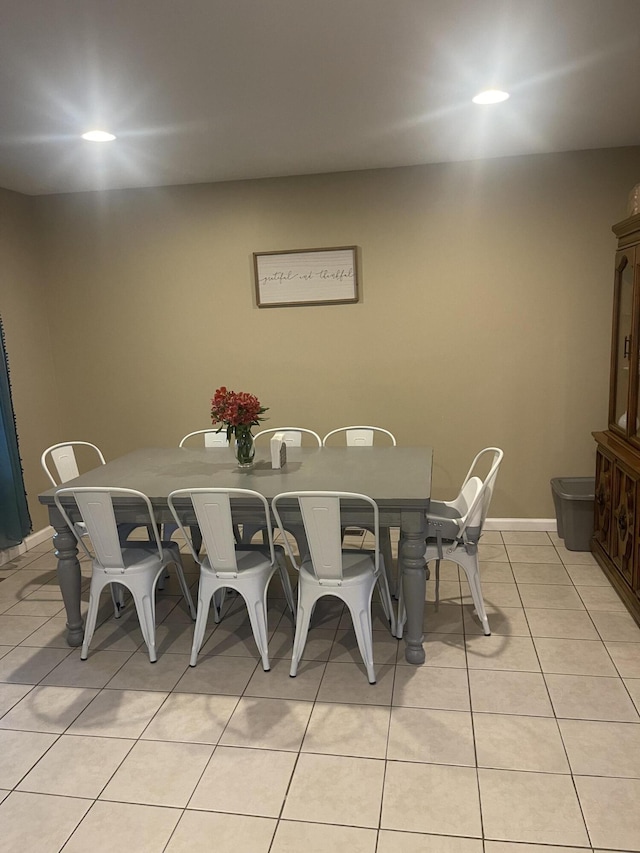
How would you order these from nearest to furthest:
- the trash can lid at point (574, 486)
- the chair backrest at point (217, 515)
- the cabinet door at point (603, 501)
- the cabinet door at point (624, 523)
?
1. the chair backrest at point (217, 515)
2. the cabinet door at point (624, 523)
3. the cabinet door at point (603, 501)
4. the trash can lid at point (574, 486)

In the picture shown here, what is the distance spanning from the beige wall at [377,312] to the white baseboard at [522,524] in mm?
59

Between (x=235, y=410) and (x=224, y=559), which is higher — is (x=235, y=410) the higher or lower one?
the higher one

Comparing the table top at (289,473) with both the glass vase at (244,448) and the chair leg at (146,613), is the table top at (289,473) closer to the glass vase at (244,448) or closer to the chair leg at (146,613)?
the glass vase at (244,448)

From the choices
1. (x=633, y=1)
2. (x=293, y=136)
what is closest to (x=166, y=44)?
(x=293, y=136)

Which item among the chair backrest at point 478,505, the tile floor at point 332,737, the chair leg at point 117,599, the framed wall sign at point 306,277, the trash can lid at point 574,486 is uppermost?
the framed wall sign at point 306,277

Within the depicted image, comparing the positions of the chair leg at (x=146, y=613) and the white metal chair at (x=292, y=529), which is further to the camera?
the white metal chair at (x=292, y=529)

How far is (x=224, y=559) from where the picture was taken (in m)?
2.71

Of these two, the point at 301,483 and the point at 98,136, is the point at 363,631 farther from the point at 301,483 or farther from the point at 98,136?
the point at 98,136

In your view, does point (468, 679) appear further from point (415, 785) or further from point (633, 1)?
point (633, 1)

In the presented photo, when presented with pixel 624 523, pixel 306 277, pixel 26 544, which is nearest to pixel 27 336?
pixel 26 544

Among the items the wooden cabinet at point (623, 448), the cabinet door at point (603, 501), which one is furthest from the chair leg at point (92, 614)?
the cabinet door at point (603, 501)

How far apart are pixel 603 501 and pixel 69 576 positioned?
9.75 feet

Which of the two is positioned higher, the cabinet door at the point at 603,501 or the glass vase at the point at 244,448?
the glass vase at the point at 244,448

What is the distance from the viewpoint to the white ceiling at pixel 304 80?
6.38 feet
